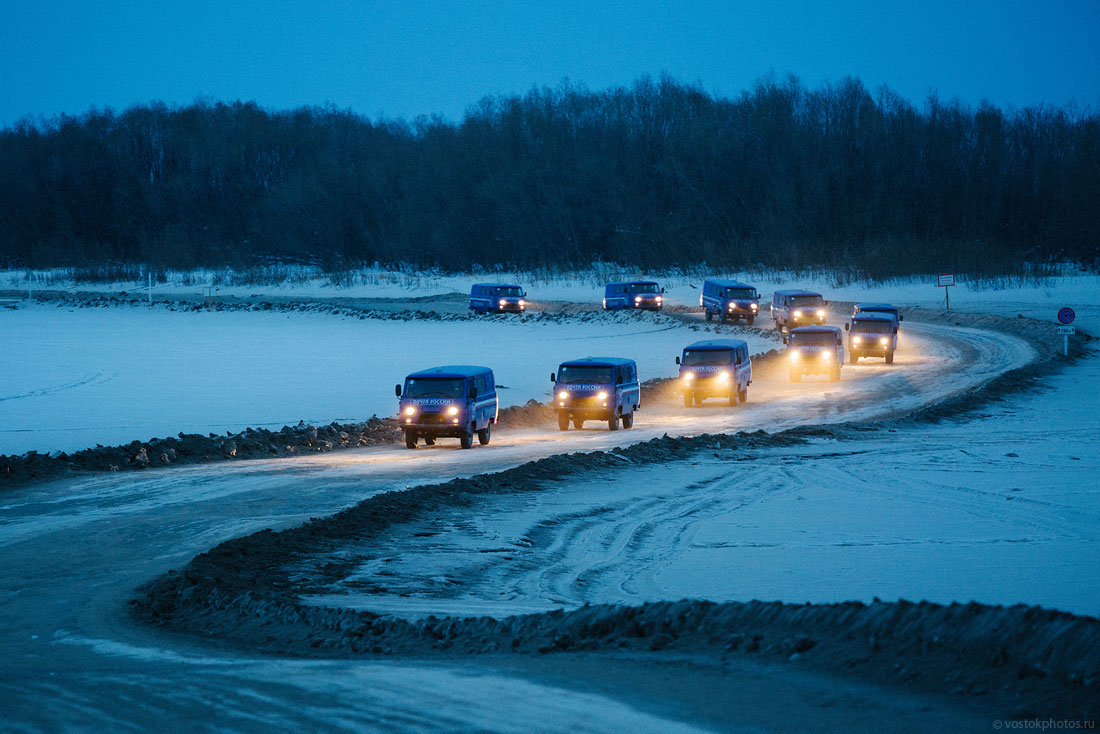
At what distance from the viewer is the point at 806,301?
55312 millimetres

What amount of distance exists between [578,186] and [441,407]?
108 meters

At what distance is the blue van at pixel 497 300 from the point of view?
76.4 meters

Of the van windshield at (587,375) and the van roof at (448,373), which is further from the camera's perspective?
the van windshield at (587,375)

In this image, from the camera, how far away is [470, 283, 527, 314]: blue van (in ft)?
251

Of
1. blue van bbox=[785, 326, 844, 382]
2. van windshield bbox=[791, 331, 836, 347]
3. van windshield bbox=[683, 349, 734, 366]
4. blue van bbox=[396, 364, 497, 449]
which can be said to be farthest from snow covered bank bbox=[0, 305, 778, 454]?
van windshield bbox=[791, 331, 836, 347]

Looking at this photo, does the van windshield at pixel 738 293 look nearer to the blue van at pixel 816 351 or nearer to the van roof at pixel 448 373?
the blue van at pixel 816 351

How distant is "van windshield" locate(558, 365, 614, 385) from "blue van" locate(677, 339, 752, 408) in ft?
16.2

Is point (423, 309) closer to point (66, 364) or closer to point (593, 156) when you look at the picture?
point (66, 364)

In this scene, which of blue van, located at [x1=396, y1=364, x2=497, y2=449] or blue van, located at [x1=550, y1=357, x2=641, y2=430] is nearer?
blue van, located at [x1=396, y1=364, x2=497, y2=449]

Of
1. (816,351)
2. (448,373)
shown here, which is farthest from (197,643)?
(816,351)

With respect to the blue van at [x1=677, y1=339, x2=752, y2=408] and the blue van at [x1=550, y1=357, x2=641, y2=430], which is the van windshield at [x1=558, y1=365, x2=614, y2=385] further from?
the blue van at [x1=677, y1=339, x2=752, y2=408]

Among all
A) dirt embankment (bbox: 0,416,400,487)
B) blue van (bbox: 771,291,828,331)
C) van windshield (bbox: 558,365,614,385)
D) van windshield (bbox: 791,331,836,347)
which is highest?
blue van (bbox: 771,291,828,331)

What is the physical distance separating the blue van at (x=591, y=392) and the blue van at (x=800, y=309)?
27.8 meters

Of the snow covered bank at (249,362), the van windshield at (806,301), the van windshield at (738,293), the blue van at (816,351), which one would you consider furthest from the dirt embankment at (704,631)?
the van windshield at (738,293)
